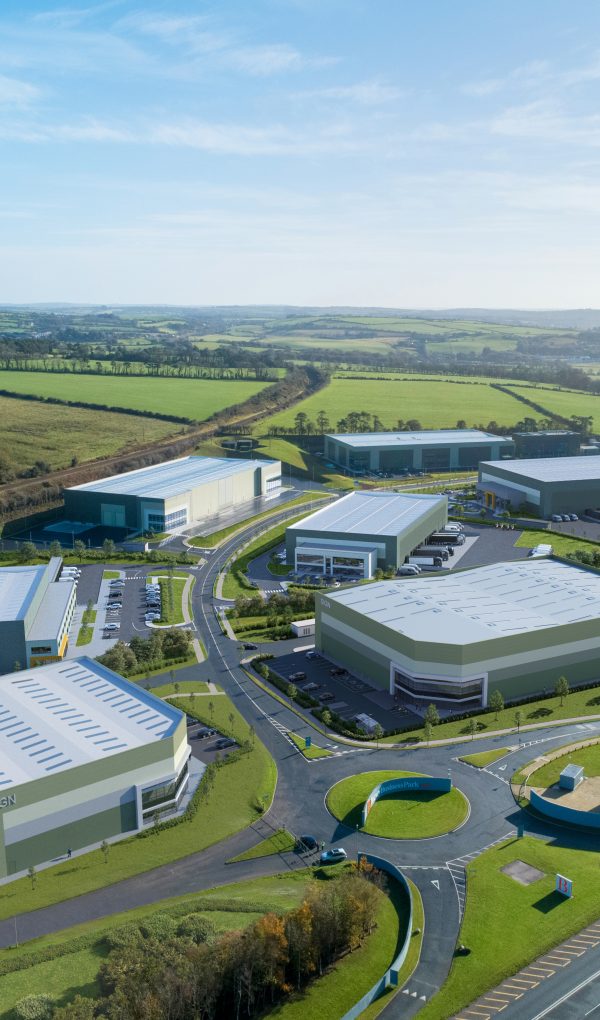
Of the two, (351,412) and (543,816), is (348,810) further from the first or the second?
(351,412)

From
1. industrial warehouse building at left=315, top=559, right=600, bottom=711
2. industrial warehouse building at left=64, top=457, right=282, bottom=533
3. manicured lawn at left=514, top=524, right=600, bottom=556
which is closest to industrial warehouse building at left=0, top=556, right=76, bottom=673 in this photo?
industrial warehouse building at left=315, top=559, right=600, bottom=711

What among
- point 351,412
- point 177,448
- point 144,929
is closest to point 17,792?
point 144,929

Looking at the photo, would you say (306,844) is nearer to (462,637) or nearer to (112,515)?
(462,637)

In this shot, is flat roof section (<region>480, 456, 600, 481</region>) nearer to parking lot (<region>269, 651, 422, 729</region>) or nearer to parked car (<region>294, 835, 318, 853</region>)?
parking lot (<region>269, 651, 422, 729</region>)

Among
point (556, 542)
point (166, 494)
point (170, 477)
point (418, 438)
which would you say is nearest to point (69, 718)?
point (166, 494)

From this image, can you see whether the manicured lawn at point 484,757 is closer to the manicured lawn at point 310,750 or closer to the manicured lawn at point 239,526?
the manicured lawn at point 310,750
